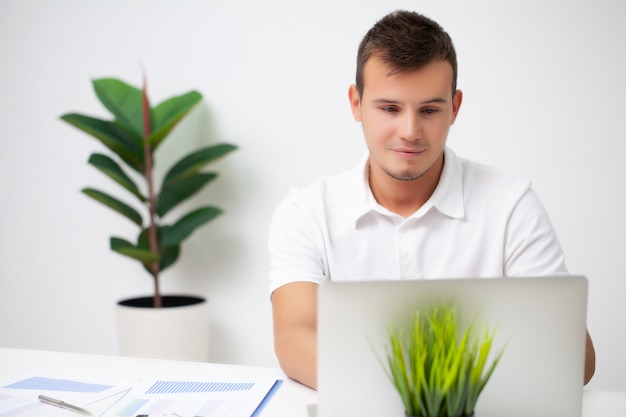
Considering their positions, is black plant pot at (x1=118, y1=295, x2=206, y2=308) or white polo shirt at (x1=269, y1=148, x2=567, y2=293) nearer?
white polo shirt at (x1=269, y1=148, x2=567, y2=293)

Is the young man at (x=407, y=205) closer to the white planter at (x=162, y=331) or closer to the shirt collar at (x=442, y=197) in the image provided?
the shirt collar at (x=442, y=197)

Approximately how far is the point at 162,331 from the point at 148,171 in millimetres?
673

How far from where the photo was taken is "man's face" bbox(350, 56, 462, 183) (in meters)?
1.40

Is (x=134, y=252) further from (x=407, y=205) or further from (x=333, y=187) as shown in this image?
(x=407, y=205)

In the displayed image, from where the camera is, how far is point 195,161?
2.70 metres

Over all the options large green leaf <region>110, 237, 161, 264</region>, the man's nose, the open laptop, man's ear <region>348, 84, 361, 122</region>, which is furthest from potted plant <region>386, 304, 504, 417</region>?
large green leaf <region>110, 237, 161, 264</region>

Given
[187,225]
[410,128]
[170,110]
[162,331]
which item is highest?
[170,110]

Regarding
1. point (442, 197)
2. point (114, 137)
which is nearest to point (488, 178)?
point (442, 197)

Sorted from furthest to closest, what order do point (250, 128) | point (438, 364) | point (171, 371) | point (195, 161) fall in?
point (250, 128)
point (195, 161)
point (171, 371)
point (438, 364)

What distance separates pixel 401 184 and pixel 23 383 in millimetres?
937

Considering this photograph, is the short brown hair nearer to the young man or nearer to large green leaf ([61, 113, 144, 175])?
the young man

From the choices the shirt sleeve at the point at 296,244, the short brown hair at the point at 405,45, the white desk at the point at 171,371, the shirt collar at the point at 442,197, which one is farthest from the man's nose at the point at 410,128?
the white desk at the point at 171,371

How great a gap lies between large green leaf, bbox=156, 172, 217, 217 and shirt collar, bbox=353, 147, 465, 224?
127 cm

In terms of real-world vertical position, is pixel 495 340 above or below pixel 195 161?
below
